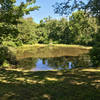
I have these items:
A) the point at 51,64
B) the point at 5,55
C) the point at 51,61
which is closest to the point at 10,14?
the point at 5,55

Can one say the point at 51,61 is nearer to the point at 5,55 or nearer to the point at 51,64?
the point at 51,64

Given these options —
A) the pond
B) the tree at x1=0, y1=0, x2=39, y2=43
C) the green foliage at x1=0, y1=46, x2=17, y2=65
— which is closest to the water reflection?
the pond

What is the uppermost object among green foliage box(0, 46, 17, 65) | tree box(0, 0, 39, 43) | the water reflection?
tree box(0, 0, 39, 43)

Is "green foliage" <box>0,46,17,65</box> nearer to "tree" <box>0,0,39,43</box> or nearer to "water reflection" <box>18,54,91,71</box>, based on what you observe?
"water reflection" <box>18,54,91,71</box>

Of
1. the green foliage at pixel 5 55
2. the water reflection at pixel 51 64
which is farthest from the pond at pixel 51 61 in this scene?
the green foliage at pixel 5 55

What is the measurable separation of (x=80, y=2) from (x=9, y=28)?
605cm

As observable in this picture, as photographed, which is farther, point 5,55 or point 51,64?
point 51,64

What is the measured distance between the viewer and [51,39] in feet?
183

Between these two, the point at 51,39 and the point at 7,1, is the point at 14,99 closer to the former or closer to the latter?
the point at 7,1

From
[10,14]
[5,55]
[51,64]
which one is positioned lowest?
[51,64]

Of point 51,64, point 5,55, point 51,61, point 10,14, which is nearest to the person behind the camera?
point 10,14

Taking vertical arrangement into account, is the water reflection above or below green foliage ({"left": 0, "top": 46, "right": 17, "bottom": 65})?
below

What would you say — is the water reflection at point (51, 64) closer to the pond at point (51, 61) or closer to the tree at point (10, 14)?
the pond at point (51, 61)

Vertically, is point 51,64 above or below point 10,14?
below
